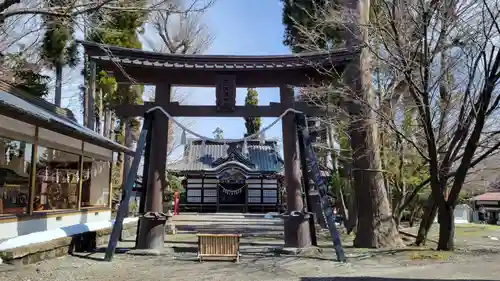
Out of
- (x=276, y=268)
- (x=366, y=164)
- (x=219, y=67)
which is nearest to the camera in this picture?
(x=276, y=268)

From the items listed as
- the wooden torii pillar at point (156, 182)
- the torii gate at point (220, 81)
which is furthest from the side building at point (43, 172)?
the torii gate at point (220, 81)

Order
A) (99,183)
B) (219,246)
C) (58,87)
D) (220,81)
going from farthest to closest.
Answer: (58,87) < (99,183) < (220,81) < (219,246)

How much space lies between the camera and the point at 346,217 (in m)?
17.7

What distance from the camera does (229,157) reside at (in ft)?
110

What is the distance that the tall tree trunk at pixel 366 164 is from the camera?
10898 millimetres

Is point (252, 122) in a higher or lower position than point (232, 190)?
higher

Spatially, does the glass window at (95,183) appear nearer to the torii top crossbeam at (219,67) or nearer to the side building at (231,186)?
the torii top crossbeam at (219,67)

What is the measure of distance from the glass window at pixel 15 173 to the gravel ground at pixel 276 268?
6.06 ft

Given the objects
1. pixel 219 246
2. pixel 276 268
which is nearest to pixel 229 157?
pixel 219 246

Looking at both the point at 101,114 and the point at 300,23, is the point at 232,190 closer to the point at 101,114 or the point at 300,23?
the point at 101,114

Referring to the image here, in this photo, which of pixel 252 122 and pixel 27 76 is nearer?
pixel 27 76

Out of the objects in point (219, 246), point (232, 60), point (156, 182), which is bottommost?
point (219, 246)

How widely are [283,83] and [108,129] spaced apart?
15.0 m

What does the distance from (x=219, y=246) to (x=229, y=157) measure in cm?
2413
